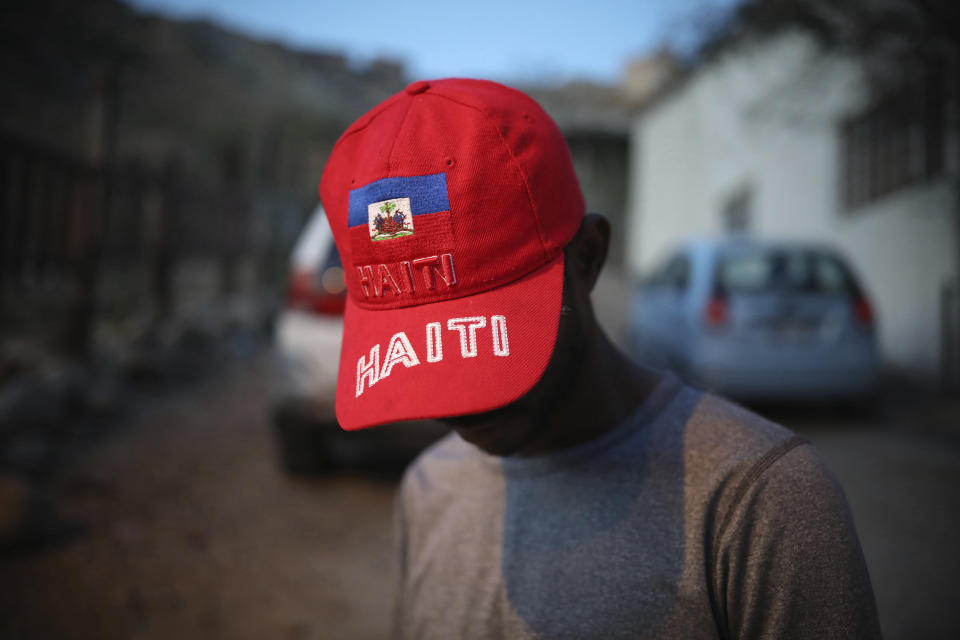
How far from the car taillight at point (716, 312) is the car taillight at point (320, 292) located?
352cm

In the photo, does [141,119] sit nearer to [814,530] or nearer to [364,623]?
[364,623]

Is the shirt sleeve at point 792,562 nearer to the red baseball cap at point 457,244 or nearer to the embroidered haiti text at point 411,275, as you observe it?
the red baseball cap at point 457,244

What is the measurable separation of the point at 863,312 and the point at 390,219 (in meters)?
6.23

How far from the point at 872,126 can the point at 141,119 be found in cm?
2789

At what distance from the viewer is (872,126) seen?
8766mm

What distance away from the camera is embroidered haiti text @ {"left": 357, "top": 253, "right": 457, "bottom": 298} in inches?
42.6

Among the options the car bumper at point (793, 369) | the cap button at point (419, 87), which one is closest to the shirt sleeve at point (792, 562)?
the cap button at point (419, 87)

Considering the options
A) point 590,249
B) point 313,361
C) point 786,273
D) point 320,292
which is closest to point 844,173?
point 786,273

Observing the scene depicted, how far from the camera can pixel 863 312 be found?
611cm

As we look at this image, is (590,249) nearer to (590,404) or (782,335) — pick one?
(590,404)

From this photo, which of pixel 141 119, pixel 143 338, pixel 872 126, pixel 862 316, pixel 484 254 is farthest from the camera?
pixel 141 119

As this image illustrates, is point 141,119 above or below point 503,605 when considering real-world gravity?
above

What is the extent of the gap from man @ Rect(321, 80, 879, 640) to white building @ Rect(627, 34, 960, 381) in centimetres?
626

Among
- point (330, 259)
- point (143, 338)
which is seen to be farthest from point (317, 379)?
point (143, 338)
